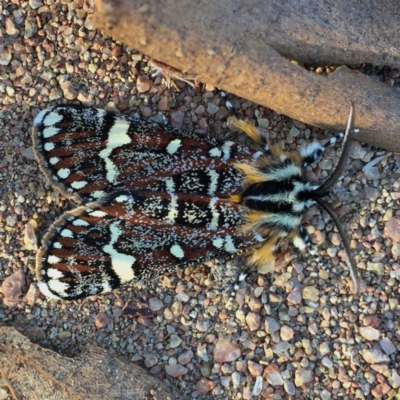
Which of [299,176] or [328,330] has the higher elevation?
[299,176]

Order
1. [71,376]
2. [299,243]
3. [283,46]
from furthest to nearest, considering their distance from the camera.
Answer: [299,243], [71,376], [283,46]

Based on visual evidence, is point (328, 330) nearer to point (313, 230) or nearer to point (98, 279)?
point (313, 230)

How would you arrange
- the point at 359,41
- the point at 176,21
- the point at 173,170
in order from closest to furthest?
the point at 176,21, the point at 359,41, the point at 173,170

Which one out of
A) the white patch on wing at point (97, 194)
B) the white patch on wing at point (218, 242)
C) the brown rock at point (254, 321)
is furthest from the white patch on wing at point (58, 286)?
the brown rock at point (254, 321)

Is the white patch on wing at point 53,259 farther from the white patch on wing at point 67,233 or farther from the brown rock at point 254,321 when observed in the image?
the brown rock at point 254,321

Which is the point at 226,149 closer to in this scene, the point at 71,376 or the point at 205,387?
the point at 205,387

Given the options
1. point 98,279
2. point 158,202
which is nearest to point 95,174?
point 158,202

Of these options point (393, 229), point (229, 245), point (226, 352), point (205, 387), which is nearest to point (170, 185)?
point (229, 245)
